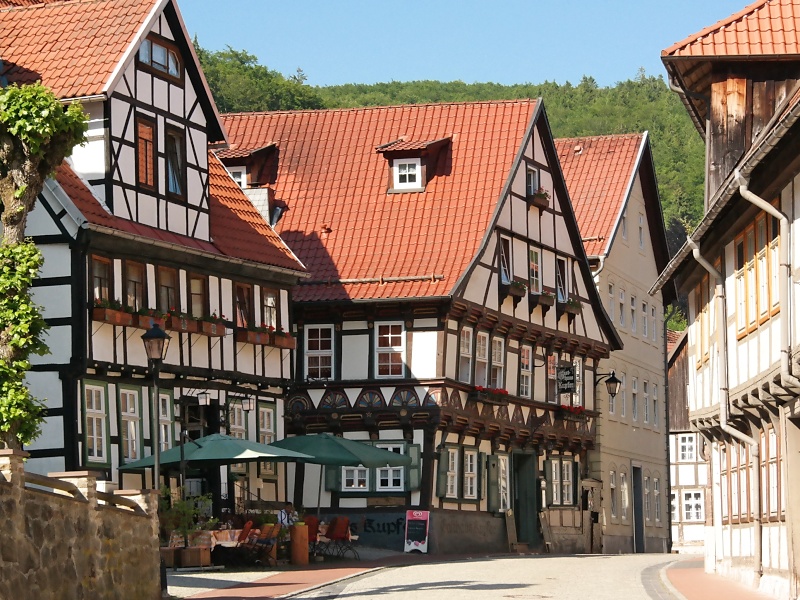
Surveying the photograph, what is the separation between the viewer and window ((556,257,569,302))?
4762cm

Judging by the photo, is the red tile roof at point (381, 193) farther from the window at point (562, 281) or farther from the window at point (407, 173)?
the window at point (562, 281)

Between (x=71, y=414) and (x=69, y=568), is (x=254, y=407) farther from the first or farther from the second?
(x=69, y=568)

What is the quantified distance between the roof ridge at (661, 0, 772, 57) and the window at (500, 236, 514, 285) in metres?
14.8

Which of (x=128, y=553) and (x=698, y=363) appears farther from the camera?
(x=698, y=363)

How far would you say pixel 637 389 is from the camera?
5769cm

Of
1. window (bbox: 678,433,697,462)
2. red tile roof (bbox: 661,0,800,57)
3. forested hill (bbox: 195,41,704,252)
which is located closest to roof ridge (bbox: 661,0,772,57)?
red tile roof (bbox: 661,0,800,57)

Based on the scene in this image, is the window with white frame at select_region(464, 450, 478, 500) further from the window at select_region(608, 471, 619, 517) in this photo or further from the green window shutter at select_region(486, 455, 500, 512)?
the window at select_region(608, 471, 619, 517)

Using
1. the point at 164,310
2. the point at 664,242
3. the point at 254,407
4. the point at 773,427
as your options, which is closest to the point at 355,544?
the point at 254,407

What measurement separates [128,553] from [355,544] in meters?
16.3

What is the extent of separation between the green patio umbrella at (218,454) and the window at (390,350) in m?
8.53

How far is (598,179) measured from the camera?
56.3m

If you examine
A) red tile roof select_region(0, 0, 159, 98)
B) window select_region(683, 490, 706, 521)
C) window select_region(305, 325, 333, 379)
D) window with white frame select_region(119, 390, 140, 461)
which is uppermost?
red tile roof select_region(0, 0, 159, 98)

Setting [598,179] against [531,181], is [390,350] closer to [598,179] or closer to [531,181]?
[531,181]

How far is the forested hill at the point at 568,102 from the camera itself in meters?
96.9
